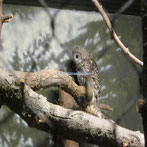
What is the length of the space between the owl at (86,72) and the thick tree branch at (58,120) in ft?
1.26

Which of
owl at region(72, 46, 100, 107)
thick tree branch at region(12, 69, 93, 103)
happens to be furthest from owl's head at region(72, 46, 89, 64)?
thick tree branch at region(12, 69, 93, 103)

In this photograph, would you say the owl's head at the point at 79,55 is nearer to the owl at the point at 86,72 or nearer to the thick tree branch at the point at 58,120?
the owl at the point at 86,72

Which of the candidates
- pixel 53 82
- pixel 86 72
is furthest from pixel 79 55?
pixel 53 82

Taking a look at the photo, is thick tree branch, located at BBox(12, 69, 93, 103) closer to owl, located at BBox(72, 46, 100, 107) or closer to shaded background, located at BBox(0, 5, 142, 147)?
owl, located at BBox(72, 46, 100, 107)

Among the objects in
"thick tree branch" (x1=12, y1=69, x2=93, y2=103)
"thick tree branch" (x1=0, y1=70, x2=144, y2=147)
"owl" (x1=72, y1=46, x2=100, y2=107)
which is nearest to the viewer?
"thick tree branch" (x1=0, y1=70, x2=144, y2=147)

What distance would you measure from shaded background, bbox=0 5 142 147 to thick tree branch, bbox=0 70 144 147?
450 millimetres

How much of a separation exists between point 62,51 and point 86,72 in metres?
0.18

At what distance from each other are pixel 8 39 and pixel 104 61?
16.2 inches

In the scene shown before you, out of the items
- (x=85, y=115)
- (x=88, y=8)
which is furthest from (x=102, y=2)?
(x=85, y=115)

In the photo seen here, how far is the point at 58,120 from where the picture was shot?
443 millimetres

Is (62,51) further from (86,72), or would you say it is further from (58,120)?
(58,120)

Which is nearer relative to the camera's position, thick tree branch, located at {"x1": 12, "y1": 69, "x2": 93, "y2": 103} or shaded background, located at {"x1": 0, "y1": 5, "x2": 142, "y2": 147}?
thick tree branch, located at {"x1": 12, "y1": 69, "x2": 93, "y2": 103}

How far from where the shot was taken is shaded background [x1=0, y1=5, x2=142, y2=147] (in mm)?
905

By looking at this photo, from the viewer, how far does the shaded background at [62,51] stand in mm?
905
